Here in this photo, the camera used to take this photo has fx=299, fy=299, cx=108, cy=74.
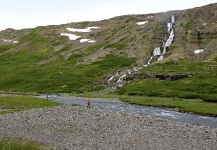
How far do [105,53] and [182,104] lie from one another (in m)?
86.8

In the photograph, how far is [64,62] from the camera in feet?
501

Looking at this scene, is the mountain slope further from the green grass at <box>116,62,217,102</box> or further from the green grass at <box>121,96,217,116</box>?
the green grass at <box>121,96,217,116</box>

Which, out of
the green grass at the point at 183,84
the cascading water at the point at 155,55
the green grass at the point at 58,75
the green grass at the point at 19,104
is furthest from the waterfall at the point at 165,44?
the green grass at the point at 19,104

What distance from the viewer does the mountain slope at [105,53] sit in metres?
119

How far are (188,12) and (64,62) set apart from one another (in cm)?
8521

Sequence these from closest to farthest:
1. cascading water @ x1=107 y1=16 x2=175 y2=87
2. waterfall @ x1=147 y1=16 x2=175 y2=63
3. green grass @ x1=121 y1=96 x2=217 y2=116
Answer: green grass @ x1=121 y1=96 x2=217 y2=116, cascading water @ x1=107 y1=16 x2=175 y2=87, waterfall @ x1=147 y1=16 x2=175 y2=63

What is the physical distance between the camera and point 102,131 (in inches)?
1609

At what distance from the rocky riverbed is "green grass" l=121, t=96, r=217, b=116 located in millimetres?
16765

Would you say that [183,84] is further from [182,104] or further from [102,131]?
[102,131]

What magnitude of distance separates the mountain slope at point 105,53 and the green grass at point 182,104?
2731 cm

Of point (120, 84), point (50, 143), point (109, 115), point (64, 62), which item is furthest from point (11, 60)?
point (50, 143)

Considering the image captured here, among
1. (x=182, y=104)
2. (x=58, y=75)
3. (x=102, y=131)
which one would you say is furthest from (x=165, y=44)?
(x=102, y=131)

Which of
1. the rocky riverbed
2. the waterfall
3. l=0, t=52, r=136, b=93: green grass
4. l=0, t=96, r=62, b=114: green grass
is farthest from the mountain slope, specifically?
the rocky riverbed

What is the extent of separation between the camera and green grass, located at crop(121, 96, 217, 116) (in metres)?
62.9
